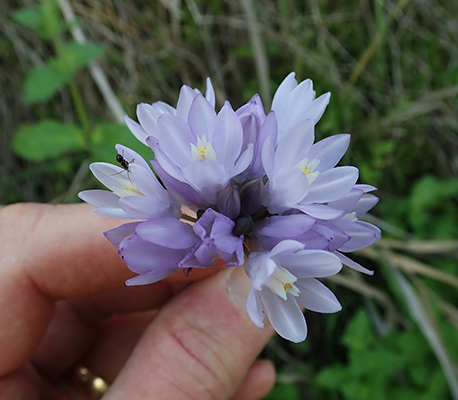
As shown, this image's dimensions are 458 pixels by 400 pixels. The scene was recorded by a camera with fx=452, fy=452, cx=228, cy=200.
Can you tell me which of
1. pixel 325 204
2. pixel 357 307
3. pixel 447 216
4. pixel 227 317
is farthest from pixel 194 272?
pixel 447 216

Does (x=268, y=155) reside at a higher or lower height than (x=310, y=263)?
higher

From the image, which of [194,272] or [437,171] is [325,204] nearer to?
[194,272]

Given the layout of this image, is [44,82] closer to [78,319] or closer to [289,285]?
[78,319]

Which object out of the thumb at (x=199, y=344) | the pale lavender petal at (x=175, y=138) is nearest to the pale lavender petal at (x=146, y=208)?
the pale lavender petal at (x=175, y=138)

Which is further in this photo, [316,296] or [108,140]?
[108,140]

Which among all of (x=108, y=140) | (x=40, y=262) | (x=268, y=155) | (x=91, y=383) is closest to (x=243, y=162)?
(x=268, y=155)

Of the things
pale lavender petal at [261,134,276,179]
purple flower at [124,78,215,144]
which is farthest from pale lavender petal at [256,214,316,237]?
purple flower at [124,78,215,144]

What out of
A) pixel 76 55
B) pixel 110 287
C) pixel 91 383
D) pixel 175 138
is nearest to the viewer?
pixel 175 138

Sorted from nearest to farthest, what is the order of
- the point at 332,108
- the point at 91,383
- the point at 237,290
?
the point at 237,290 < the point at 91,383 < the point at 332,108
